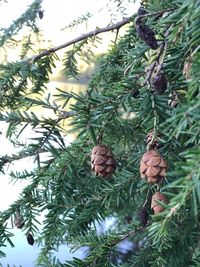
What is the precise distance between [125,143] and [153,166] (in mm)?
231

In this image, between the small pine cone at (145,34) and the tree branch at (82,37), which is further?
the tree branch at (82,37)

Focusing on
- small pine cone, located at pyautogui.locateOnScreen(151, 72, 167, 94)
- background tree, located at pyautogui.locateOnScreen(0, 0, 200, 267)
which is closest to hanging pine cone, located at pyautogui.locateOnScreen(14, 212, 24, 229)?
background tree, located at pyautogui.locateOnScreen(0, 0, 200, 267)

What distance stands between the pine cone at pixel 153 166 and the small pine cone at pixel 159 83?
0.04m

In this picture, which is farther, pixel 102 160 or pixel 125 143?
pixel 125 143

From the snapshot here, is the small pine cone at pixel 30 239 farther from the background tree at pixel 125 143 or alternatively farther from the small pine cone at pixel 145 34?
the small pine cone at pixel 145 34

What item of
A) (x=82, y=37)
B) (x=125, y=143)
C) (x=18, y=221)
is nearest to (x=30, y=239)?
(x=18, y=221)

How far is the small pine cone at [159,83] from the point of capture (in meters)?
0.29

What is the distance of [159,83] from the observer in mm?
290

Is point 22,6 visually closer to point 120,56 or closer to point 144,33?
point 120,56

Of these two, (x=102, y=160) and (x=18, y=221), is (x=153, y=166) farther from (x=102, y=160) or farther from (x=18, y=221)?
(x=18, y=221)

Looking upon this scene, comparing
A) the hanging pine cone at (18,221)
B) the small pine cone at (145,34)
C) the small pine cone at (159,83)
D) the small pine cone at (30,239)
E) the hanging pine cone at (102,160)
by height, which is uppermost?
the hanging pine cone at (18,221)

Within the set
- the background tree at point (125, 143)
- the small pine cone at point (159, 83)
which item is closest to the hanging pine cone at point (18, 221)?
the background tree at point (125, 143)

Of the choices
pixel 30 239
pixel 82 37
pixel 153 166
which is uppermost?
pixel 82 37

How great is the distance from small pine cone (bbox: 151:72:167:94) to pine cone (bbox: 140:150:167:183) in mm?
43
